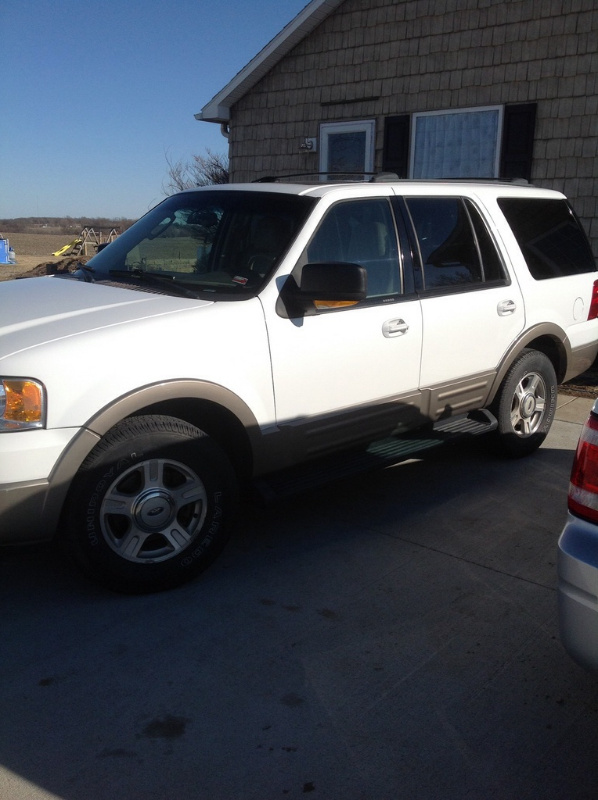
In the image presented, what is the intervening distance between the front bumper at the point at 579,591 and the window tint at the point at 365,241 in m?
2.17

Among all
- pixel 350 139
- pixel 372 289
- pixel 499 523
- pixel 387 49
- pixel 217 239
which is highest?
pixel 387 49

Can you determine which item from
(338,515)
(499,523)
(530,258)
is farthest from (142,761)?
(530,258)

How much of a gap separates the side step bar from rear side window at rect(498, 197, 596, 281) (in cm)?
116

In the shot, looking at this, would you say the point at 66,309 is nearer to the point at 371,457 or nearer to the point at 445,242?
the point at 371,457

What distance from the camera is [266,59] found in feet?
38.1

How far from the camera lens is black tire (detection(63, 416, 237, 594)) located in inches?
132

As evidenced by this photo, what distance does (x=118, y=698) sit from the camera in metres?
2.90

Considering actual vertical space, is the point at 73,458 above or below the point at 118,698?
above

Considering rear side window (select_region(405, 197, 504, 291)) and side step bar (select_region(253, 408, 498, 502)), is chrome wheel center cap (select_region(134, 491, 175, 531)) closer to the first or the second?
side step bar (select_region(253, 408, 498, 502))

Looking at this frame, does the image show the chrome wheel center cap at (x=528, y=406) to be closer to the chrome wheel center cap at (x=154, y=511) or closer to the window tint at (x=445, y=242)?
the window tint at (x=445, y=242)

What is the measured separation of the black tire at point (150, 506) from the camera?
335 cm

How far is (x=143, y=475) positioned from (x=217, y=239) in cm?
155

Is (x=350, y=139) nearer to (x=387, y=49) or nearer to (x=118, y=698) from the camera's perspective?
(x=387, y=49)

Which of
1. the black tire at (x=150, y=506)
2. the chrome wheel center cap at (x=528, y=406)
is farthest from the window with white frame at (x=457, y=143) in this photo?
the black tire at (x=150, y=506)
